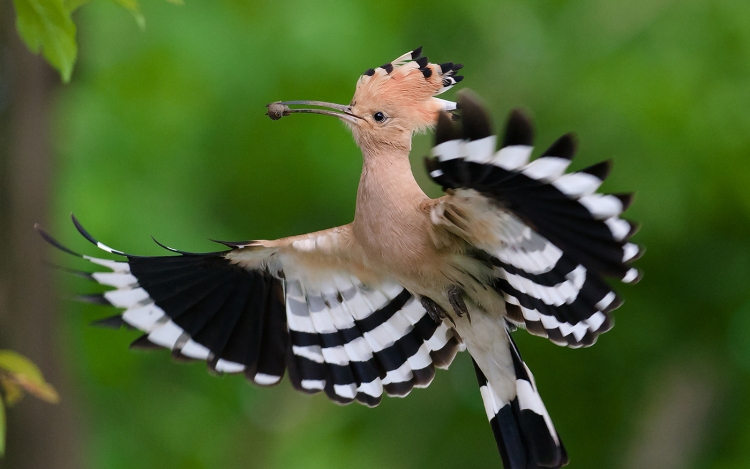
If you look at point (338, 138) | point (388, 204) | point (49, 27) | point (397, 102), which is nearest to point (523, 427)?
point (388, 204)

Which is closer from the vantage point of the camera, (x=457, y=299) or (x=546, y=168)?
(x=546, y=168)

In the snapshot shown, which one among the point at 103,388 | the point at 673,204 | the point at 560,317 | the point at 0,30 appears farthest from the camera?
the point at 103,388

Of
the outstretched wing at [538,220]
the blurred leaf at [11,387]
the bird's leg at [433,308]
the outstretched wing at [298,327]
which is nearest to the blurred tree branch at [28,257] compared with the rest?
the outstretched wing at [298,327]

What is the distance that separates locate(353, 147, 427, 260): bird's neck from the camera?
1.78 meters

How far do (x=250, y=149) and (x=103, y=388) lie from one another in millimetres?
1526

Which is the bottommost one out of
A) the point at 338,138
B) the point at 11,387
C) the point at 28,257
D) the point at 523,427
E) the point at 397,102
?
the point at 523,427

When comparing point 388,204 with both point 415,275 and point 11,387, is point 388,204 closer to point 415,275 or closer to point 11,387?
point 415,275

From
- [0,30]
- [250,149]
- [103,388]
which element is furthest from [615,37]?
[103,388]

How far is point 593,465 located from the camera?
4.80 metres

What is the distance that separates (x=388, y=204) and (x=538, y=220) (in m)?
0.36

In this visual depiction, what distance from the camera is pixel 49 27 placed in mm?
1456

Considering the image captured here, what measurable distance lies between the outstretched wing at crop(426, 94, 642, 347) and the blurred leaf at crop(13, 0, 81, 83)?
2.13 ft

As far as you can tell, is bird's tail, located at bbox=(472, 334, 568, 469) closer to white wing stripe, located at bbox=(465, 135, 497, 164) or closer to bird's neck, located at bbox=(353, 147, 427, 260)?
bird's neck, located at bbox=(353, 147, 427, 260)

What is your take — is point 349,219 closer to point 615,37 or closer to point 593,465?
point 615,37
